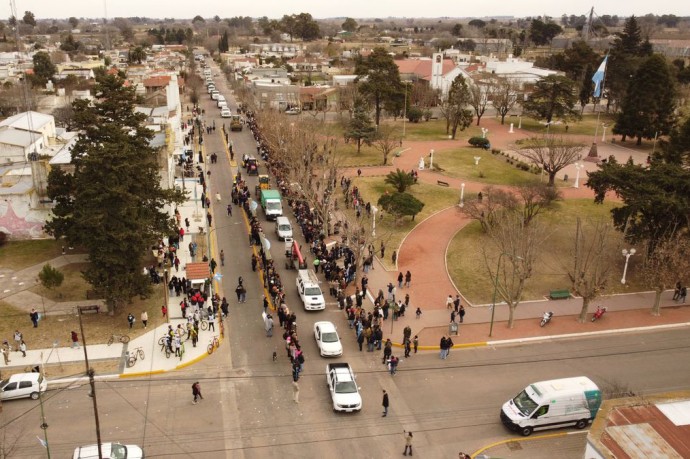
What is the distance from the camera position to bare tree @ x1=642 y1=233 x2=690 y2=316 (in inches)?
983

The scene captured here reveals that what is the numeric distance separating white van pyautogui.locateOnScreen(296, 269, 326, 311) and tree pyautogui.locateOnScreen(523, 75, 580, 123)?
47.4 m

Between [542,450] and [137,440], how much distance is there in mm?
12785

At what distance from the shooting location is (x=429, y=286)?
96.3ft

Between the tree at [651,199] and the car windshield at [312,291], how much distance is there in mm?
15737

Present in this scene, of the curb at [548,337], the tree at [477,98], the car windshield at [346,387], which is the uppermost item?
the tree at [477,98]

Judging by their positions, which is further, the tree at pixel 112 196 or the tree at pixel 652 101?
the tree at pixel 652 101

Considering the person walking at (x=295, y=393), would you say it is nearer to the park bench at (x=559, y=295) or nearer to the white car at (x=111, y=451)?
the white car at (x=111, y=451)

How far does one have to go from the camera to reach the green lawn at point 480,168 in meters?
49.3

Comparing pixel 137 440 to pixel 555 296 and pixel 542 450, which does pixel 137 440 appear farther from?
pixel 555 296

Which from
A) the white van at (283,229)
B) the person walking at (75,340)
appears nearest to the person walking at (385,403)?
the person walking at (75,340)

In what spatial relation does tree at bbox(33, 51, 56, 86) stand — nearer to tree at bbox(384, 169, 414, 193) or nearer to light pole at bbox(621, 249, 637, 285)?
tree at bbox(384, 169, 414, 193)

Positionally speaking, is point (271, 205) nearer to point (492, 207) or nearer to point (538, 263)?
point (492, 207)

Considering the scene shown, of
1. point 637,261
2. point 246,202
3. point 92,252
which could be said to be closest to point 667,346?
point 637,261

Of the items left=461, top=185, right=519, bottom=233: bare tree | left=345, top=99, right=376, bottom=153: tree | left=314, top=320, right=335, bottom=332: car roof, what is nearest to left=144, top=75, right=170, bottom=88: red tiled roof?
left=345, top=99, right=376, bottom=153: tree
